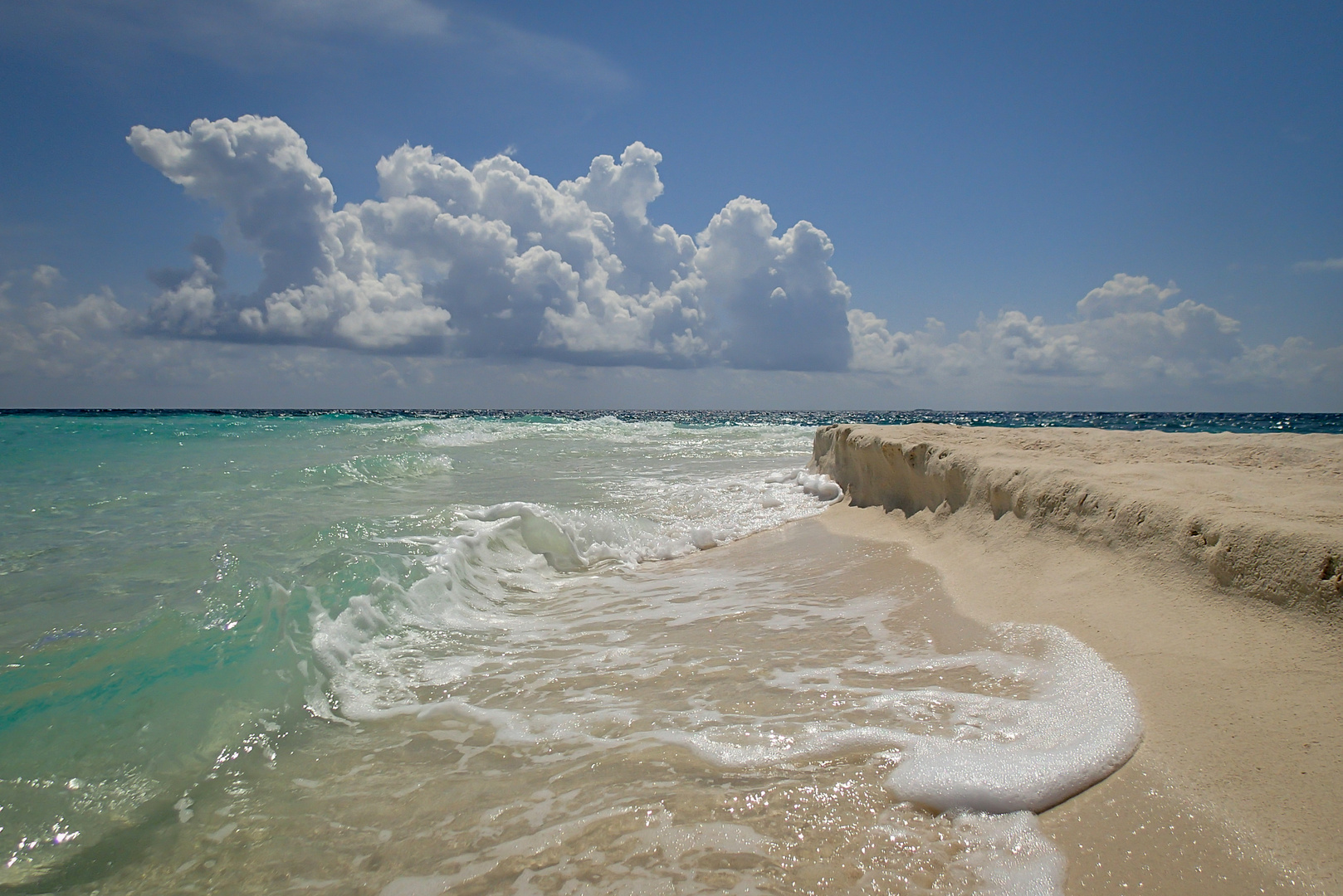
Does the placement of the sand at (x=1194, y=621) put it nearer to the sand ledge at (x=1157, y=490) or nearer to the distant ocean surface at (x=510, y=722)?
the sand ledge at (x=1157, y=490)

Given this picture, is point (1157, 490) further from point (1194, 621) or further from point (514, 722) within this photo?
point (514, 722)

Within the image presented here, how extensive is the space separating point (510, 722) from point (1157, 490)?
3627 mm

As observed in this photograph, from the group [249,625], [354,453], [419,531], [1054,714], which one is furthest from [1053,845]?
[354,453]

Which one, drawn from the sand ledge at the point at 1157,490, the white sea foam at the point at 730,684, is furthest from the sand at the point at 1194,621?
the white sea foam at the point at 730,684

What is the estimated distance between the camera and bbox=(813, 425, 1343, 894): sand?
1598mm

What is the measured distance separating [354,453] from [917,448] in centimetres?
1386

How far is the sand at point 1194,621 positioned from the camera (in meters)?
1.60

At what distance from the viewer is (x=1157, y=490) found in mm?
3387

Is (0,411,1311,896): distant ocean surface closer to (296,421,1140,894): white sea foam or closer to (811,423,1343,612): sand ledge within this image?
(296,421,1140,894): white sea foam

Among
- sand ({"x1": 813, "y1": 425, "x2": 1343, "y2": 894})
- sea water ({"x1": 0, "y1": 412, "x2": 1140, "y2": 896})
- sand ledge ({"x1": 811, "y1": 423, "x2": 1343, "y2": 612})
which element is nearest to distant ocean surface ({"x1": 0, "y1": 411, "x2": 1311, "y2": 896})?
sea water ({"x1": 0, "y1": 412, "x2": 1140, "y2": 896})

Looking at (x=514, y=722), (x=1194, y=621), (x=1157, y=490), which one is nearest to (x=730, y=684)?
(x=514, y=722)

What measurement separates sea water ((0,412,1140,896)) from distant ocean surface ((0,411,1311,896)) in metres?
0.01

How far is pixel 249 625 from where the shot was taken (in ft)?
12.4

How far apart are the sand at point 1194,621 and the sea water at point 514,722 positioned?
15 cm
